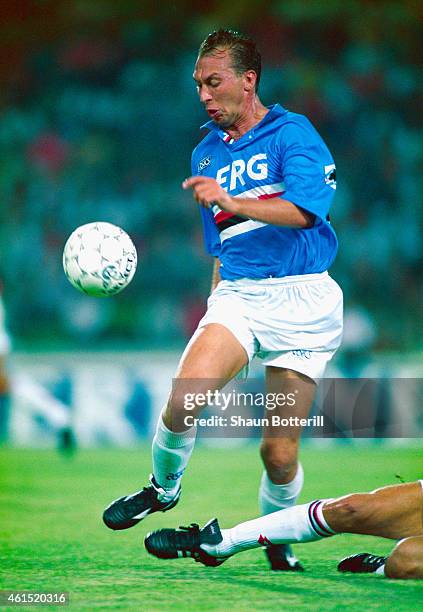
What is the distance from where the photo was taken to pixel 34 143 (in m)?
13.0

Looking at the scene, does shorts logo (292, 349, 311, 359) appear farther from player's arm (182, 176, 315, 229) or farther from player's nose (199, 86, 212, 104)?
player's nose (199, 86, 212, 104)

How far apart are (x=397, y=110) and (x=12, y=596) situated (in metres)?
11.2

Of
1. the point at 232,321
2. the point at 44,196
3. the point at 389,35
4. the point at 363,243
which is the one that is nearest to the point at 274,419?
the point at 232,321

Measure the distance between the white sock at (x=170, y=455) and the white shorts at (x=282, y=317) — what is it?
44cm

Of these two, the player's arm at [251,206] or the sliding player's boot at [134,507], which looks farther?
the sliding player's boot at [134,507]

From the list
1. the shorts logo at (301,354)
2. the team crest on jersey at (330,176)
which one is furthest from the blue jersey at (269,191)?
the shorts logo at (301,354)

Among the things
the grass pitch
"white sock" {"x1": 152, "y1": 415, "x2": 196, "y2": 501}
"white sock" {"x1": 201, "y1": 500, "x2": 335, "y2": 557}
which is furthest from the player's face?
the grass pitch

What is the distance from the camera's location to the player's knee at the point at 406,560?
3342mm

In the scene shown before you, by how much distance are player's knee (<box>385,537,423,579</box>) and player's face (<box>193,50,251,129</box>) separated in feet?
6.07

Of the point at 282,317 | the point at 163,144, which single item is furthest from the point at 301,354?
the point at 163,144

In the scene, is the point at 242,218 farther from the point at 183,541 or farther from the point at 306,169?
the point at 183,541

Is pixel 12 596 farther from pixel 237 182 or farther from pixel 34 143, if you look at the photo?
pixel 34 143

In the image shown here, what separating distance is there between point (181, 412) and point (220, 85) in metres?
1.34

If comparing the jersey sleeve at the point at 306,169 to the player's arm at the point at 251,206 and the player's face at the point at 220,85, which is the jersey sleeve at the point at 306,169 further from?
the player's face at the point at 220,85
